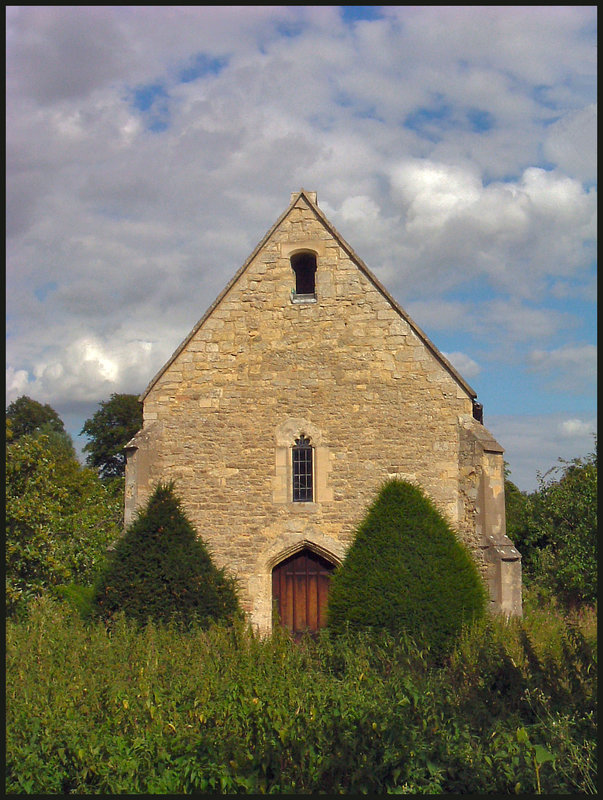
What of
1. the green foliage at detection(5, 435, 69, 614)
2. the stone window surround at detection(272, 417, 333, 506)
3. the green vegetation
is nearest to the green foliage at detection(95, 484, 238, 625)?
the green vegetation

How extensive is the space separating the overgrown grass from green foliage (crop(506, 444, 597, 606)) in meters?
10.7

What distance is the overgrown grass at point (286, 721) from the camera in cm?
603

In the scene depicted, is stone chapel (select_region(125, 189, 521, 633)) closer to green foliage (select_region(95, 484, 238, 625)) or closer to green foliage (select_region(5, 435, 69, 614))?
green foliage (select_region(95, 484, 238, 625))

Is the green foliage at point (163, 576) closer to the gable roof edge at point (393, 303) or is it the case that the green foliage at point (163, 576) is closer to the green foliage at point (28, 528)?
the green foliage at point (28, 528)

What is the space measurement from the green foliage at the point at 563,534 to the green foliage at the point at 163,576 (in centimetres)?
1093

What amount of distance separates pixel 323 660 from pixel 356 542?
132 inches

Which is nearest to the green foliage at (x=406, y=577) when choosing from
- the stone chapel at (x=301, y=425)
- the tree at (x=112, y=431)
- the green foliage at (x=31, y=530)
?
the stone chapel at (x=301, y=425)

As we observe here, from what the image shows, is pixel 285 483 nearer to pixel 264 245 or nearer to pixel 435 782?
pixel 264 245

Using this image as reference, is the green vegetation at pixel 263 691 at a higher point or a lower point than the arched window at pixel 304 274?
lower

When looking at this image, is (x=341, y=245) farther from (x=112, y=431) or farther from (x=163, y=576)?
(x=112, y=431)

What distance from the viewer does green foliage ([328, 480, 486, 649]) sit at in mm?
11359

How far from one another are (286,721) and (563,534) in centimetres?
1642

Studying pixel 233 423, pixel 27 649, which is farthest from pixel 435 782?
pixel 233 423

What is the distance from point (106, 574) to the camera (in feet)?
38.9
